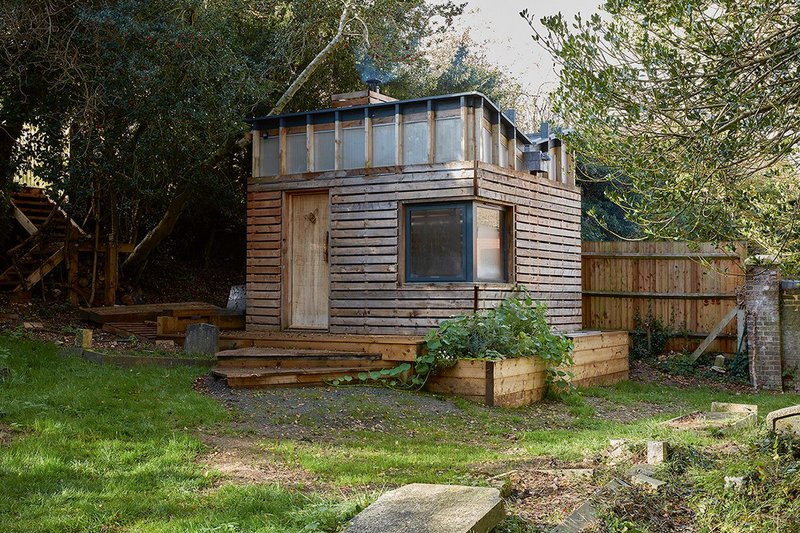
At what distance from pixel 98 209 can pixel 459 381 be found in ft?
27.8

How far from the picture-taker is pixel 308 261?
11.4 m

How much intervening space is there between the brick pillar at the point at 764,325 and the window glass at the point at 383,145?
→ 5.98m

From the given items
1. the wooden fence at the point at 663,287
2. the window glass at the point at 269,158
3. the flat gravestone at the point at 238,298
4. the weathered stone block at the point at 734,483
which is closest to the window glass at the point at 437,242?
the window glass at the point at 269,158

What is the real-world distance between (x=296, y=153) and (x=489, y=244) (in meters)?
3.41

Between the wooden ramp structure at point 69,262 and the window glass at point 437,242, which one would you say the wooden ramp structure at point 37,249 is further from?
the window glass at point 437,242

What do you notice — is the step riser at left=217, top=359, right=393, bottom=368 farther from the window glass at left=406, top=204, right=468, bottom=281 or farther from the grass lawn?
the window glass at left=406, top=204, right=468, bottom=281

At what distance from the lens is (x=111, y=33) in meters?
9.85

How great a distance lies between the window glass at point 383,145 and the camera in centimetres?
1087

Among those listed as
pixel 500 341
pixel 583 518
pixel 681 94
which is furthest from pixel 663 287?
pixel 583 518

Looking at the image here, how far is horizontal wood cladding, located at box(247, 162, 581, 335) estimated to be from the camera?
411 inches

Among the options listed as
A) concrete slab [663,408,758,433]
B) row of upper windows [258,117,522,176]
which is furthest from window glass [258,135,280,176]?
concrete slab [663,408,758,433]

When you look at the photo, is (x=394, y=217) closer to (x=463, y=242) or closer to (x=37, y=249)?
(x=463, y=242)

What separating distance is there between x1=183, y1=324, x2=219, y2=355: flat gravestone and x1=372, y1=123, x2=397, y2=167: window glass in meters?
3.42

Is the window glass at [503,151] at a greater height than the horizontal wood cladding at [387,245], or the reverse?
the window glass at [503,151]
